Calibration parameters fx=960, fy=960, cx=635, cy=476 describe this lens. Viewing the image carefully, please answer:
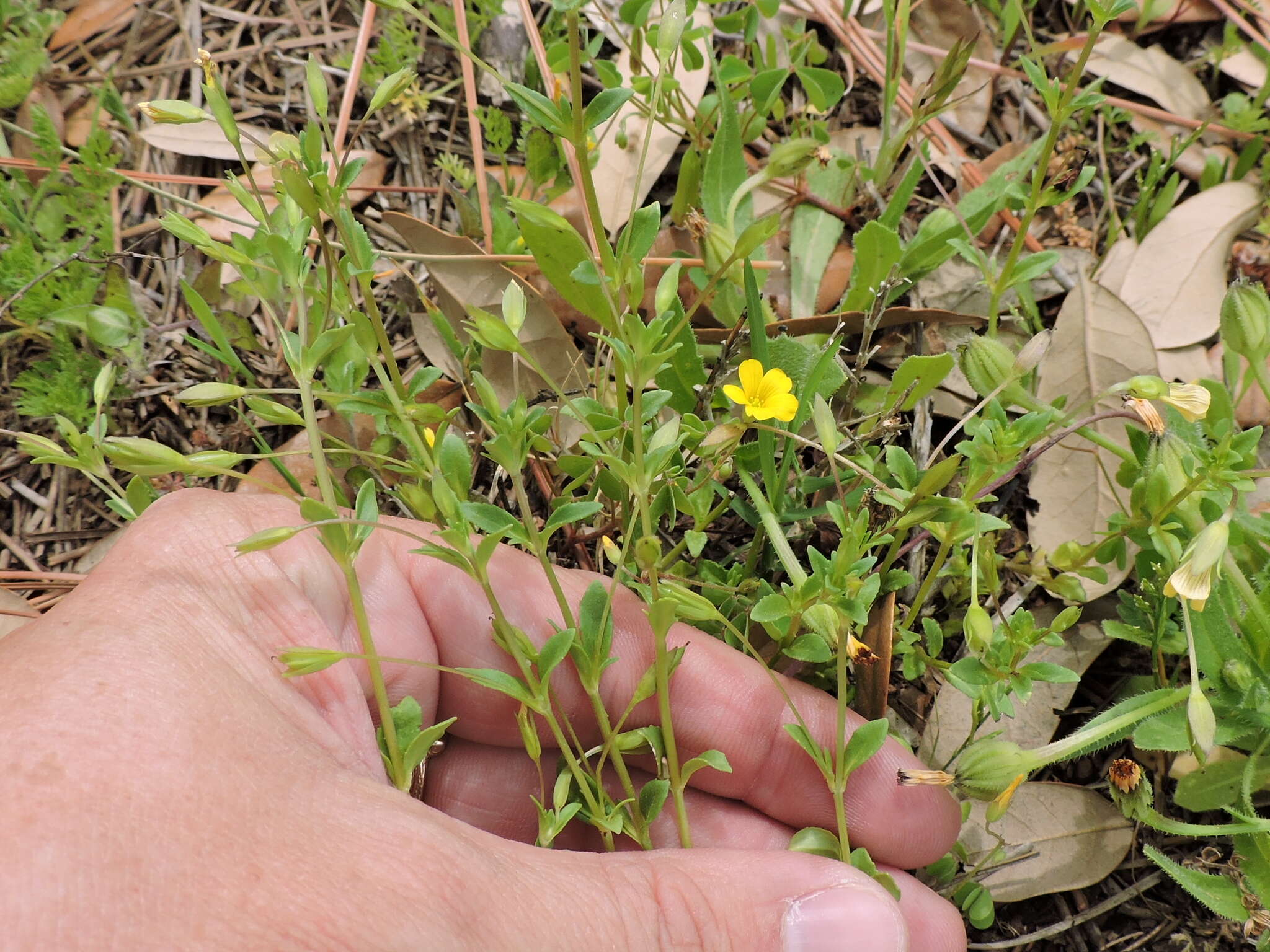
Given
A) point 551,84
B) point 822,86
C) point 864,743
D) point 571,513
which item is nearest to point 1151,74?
point 822,86

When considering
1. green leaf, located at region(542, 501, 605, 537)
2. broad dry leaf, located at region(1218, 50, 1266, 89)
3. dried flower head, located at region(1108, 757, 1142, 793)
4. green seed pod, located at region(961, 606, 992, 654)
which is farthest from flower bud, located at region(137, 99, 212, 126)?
broad dry leaf, located at region(1218, 50, 1266, 89)

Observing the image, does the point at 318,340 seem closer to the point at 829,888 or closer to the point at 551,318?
the point at 551,318

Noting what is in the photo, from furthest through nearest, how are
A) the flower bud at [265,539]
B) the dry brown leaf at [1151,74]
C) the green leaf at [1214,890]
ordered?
the dry brown leaf at [1151,74]
the green leaf at [1214,890]
the flower bud at [265,539]

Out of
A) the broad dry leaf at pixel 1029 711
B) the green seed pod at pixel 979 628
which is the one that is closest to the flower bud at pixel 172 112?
the green seed pod at pixel 979 628

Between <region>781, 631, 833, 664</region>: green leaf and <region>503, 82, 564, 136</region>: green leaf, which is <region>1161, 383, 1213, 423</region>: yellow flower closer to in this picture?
<region>781, 631, 833, 664</region>: green leaf

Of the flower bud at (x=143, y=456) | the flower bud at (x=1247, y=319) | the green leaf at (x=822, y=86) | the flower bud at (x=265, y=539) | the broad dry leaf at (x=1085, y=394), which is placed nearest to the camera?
the flower bud at (x=265, y=539)

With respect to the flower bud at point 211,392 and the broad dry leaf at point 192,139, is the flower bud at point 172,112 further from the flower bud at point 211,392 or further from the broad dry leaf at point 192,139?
the broad dry leaf at point 192,139
